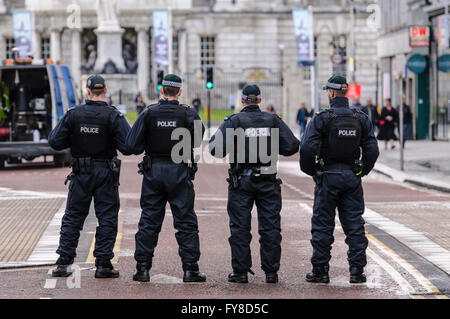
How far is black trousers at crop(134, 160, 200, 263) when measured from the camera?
36.3 ft

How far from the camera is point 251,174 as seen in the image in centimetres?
1117

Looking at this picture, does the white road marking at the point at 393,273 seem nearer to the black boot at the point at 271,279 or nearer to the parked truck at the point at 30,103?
the black boot at the point at 271,279

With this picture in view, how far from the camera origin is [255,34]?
8156cm

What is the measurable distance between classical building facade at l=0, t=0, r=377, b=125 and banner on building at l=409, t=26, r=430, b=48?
116 feet

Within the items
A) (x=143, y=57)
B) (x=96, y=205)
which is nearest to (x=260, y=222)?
(x=96, y=205)

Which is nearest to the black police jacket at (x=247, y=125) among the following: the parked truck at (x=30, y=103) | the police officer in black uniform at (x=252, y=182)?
the police officer in black uniform at (x=252, y=182)

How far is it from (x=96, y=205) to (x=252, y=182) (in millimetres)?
1508

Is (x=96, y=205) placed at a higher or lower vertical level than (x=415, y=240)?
higher

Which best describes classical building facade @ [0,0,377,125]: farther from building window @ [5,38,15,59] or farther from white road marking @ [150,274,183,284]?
white road marking @ [150,274,183,284]

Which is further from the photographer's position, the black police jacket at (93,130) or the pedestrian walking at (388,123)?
the pedestrian walking at (388,123)

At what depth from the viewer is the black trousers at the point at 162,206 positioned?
11078mm

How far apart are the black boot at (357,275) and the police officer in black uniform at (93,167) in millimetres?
2233

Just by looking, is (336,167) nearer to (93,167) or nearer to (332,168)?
(332,168)
